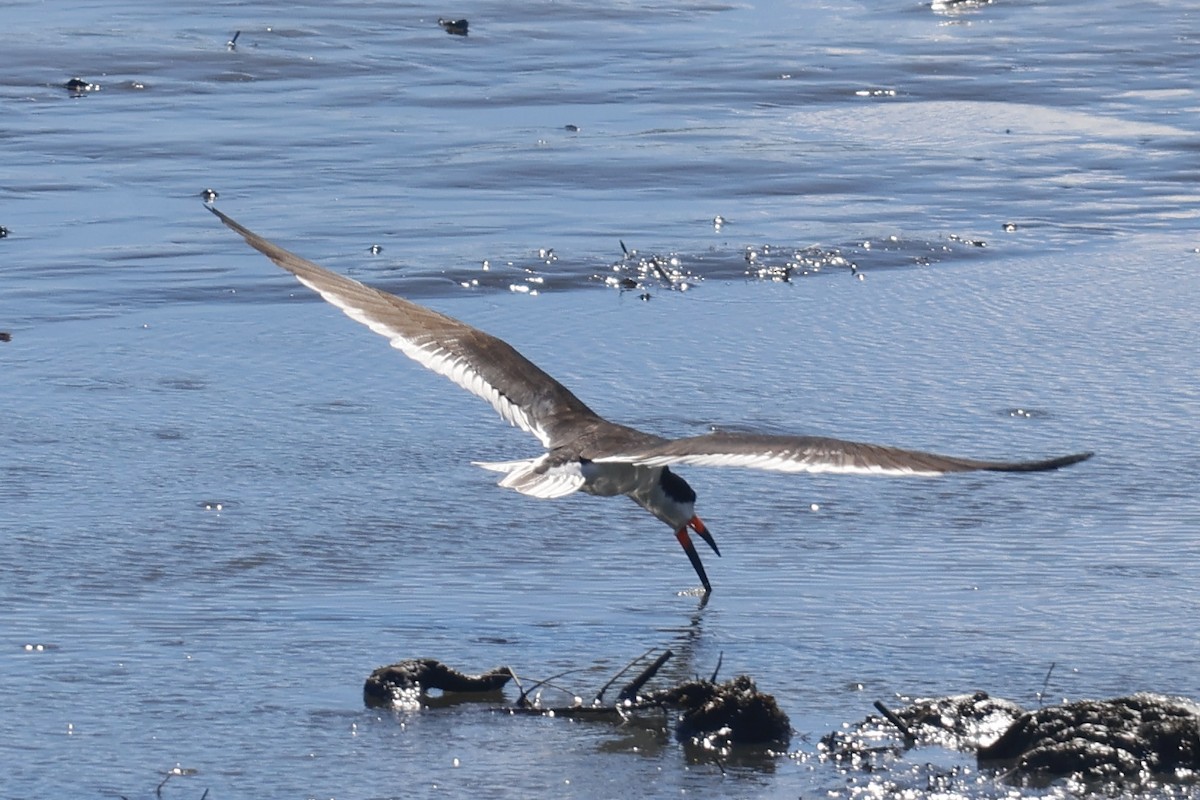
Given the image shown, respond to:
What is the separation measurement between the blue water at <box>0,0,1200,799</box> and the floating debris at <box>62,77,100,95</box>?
98 millimetres

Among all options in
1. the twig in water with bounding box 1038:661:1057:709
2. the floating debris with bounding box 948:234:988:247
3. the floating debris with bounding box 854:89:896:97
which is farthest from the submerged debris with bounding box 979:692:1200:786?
the floating debris with bounding box 854:89:896:97

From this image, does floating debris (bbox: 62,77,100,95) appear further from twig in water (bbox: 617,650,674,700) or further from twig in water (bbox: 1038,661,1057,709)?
twig in water (bbox: 1038,661,1057,709)

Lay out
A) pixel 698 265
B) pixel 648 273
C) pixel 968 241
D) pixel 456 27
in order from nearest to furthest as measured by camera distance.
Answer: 1. pixel 648 273
2. pixel 698 265
3. pixel 968 241
4. pixel 456 27

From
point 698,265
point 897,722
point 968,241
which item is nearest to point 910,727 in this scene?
point 897,722

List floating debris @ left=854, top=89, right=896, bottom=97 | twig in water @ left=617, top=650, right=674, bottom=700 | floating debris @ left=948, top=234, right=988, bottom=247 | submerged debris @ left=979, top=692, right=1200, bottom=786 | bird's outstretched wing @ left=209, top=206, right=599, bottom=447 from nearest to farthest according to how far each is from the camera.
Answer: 1. submerged debris @ left=979, top=692, right=1200, bottom=786
2. twig in water @ left=617, top=650, right=674, bottom=700
3. bird's outstretched wing @ left=209, top=206, right=599, bottom=447
4. floating debris @ left=948, top=234, right=988, bottom=247
5. floating debris @ left=854, top=89, right=896, bottom=97

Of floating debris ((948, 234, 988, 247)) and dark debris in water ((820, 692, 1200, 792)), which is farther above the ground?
floating debris ((948, 234, 988, 247))

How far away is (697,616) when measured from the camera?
5.52 metres

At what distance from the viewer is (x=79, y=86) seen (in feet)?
43.6

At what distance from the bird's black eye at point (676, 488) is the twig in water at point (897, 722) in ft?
4.30

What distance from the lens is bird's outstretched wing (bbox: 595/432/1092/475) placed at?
4.84 meters

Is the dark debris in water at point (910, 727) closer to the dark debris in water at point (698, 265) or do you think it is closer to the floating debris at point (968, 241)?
the dark debris in water at point (698, 265)

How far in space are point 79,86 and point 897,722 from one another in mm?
9993

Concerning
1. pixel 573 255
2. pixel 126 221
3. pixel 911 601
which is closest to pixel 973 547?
pixel 911 601

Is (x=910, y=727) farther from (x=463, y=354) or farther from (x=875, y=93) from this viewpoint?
→ (x=875, y=93)
